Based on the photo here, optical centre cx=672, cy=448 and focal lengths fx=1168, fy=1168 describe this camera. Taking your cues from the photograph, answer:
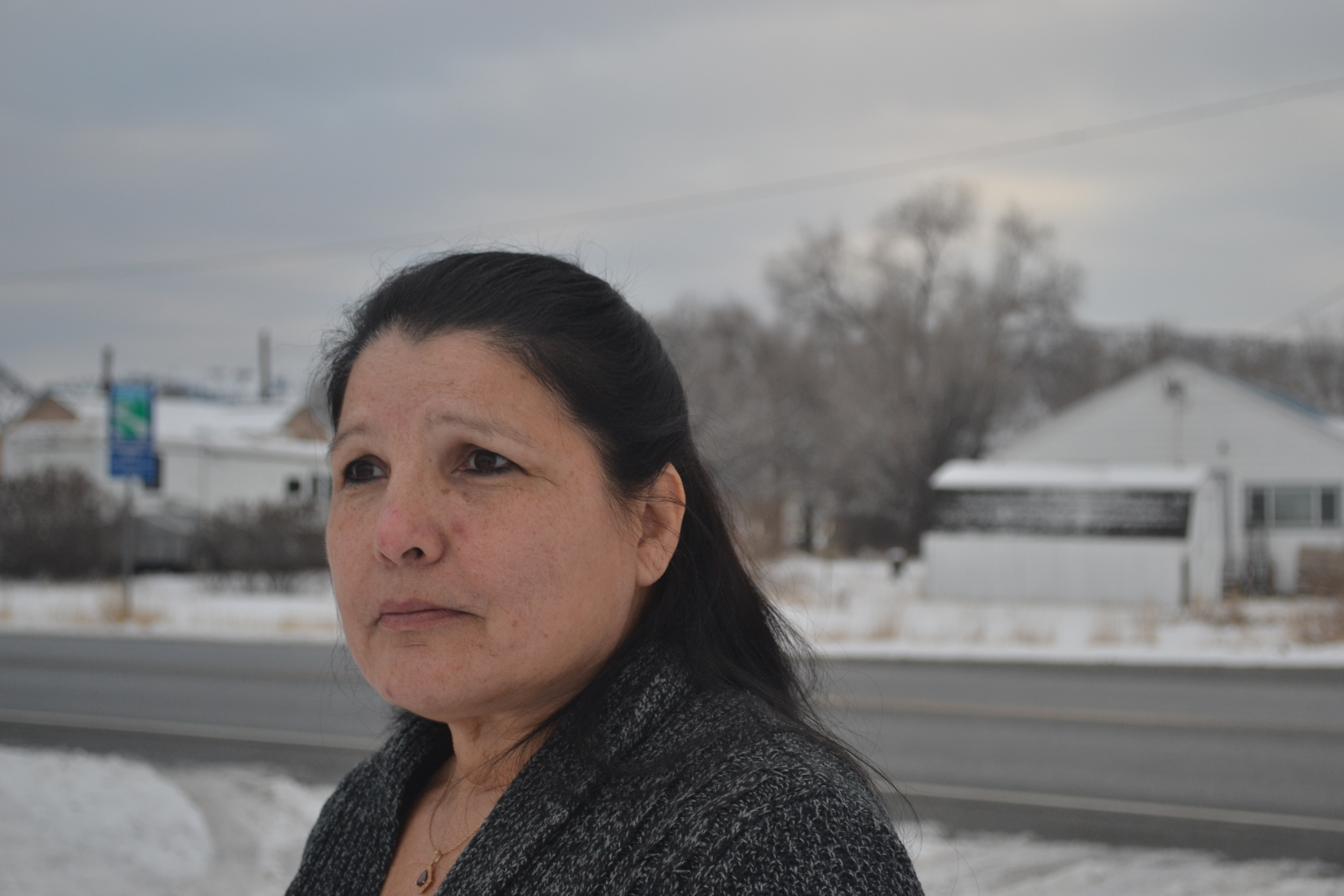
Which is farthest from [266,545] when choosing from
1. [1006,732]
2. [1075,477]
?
[1006,732]

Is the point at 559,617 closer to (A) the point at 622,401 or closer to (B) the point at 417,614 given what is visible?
(B) the point at 417,614

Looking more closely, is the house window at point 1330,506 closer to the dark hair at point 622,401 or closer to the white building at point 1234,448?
the white building at point 1234,448

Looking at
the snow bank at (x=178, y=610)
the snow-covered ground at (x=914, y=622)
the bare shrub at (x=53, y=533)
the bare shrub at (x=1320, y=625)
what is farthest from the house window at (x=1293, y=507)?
the bare shrub at (x=53, y=533)

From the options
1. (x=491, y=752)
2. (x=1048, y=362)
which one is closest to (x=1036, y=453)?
(x=1048, y=362)

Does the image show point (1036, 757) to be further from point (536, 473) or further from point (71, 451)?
point (71, 451)

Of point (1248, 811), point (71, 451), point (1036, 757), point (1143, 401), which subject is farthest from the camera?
point (71, 451)

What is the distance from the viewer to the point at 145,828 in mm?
6508

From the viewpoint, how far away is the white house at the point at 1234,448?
90.0 ft

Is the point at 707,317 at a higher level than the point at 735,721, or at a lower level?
higher

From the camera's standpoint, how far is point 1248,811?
24.1 ft

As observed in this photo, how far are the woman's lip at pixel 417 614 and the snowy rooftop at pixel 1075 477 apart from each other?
25.8 meters

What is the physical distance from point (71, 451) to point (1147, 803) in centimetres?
3538

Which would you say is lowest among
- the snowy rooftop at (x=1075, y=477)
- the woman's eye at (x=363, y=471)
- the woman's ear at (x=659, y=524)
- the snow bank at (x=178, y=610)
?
the snow bank at (x=178, y=610)

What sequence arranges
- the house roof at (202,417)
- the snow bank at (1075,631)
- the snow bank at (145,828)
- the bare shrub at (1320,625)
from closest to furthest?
1. the snow bank at (145,828)
2. the snow bank at (1075,631)
3. the bare shrub at (1320,625)
4. the house roof at (202,417)
